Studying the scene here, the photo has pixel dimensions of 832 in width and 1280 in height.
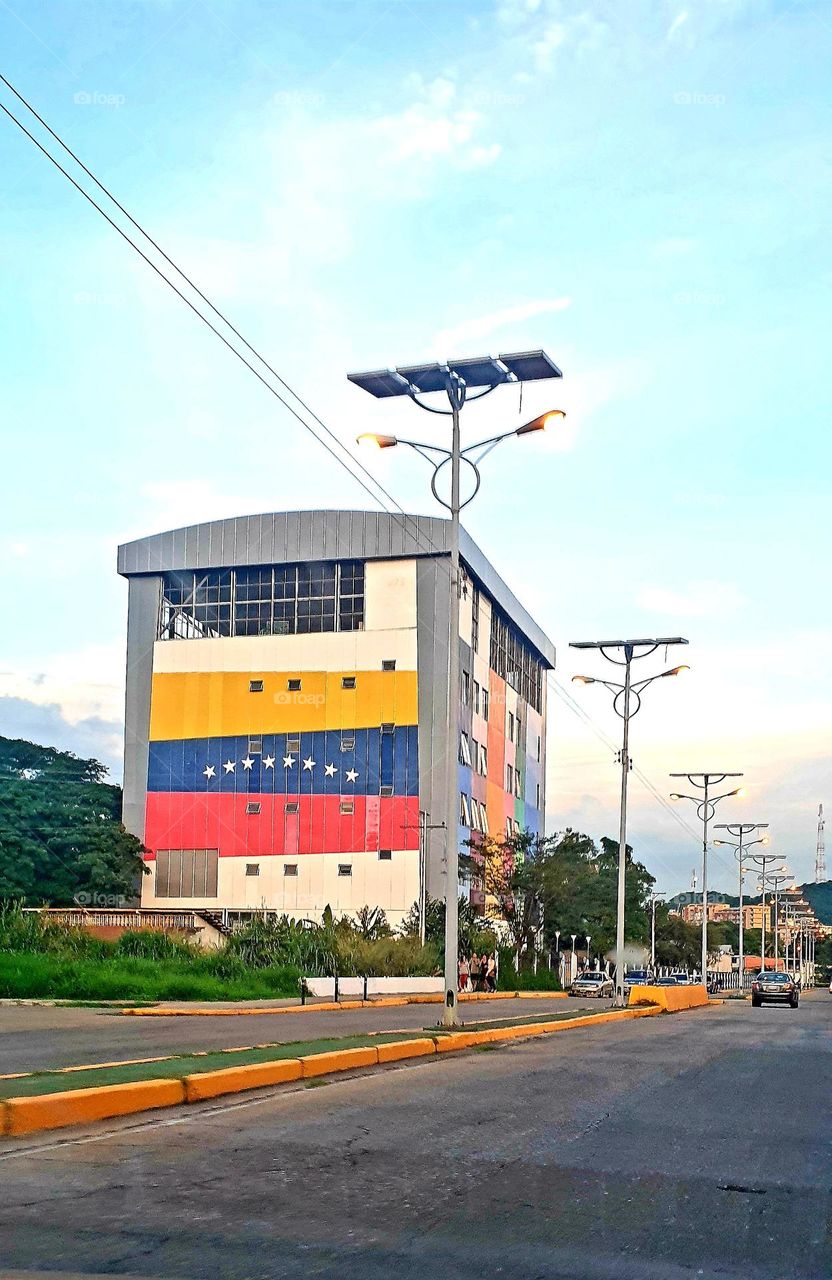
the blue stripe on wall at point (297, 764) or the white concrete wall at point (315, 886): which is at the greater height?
the blue stripe on wall at point (297, 764)

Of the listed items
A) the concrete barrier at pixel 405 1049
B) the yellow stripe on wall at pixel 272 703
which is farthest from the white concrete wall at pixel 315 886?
the concrete barrier at pixel 405 1049

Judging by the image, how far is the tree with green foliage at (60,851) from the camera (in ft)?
242

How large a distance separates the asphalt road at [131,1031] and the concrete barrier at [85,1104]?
2649 mm

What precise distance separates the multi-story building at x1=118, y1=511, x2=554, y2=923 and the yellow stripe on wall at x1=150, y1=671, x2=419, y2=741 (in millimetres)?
85

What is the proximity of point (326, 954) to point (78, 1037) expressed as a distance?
2914 centimetres

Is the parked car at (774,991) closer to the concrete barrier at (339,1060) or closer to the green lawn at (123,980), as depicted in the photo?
the green lawn at (123,980)

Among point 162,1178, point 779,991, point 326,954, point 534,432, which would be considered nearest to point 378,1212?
point 162,1178

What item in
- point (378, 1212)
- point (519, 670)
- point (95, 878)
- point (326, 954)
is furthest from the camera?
point (519, 670)

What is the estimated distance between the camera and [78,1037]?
63.9 feet

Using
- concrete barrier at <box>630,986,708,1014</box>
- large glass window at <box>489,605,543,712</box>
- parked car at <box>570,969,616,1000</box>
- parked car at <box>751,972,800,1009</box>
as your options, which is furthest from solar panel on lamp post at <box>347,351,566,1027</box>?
large glass window at <box>489,605,543,712</box>

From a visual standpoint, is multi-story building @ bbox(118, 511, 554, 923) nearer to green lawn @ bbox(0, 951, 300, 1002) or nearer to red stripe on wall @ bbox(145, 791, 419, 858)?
red stripe on wall @ bbox(145, 791, 419, 858)

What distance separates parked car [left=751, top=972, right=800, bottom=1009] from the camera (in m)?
54.2

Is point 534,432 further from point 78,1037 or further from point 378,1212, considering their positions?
point 378,1212

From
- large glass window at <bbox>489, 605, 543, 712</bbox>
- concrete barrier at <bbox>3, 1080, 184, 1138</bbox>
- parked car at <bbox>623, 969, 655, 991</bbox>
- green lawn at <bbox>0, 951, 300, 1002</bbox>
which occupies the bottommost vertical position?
parked car at <bbox>623, 969, 655, 991</bbox>
